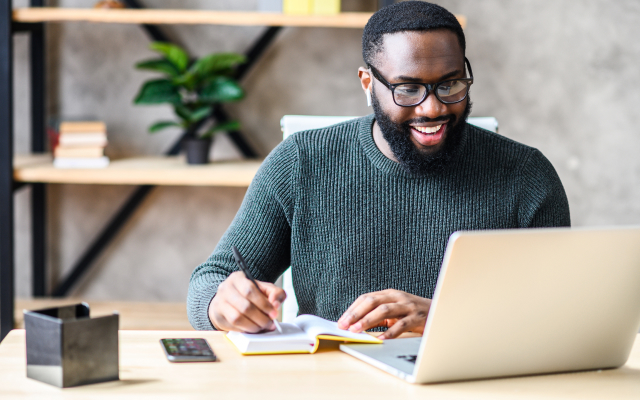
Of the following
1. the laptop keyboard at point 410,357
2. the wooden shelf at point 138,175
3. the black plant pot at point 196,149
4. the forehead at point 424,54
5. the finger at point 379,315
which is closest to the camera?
the laptop keyboard at point 410,357

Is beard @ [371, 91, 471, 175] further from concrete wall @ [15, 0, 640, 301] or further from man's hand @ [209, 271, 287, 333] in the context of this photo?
concrete wall @ [15, 0, 640, 301]

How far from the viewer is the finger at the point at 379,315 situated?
0.93m

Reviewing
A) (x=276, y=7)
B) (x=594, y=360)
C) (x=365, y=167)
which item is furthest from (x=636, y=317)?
(x=276, y=7)

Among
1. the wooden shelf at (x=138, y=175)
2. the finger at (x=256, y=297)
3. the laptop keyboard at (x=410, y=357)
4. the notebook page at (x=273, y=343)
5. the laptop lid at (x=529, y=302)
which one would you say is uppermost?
the laptop lid at (x=529, y=302)

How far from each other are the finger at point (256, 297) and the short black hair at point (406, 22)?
54cm

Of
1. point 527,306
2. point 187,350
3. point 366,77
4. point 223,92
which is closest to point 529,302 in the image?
point 527,306

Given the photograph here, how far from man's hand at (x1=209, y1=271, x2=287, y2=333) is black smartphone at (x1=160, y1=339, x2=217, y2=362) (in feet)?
0.18

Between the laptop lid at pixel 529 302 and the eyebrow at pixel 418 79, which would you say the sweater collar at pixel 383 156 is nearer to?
the eyebrow at pixel 418 79

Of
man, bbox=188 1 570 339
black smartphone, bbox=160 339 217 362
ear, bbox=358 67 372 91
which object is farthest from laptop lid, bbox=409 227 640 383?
ear, bbox=358 67 372 91

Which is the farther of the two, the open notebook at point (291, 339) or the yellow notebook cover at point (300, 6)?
the yellow notebook cover at point (300, 6)

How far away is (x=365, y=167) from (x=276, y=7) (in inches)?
37.1

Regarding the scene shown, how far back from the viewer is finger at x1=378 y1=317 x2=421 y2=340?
0.94m

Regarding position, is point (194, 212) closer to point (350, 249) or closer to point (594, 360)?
point (350, 249)

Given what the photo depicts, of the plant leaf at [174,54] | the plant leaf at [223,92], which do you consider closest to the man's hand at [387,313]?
the plant leaf at [223,92]
